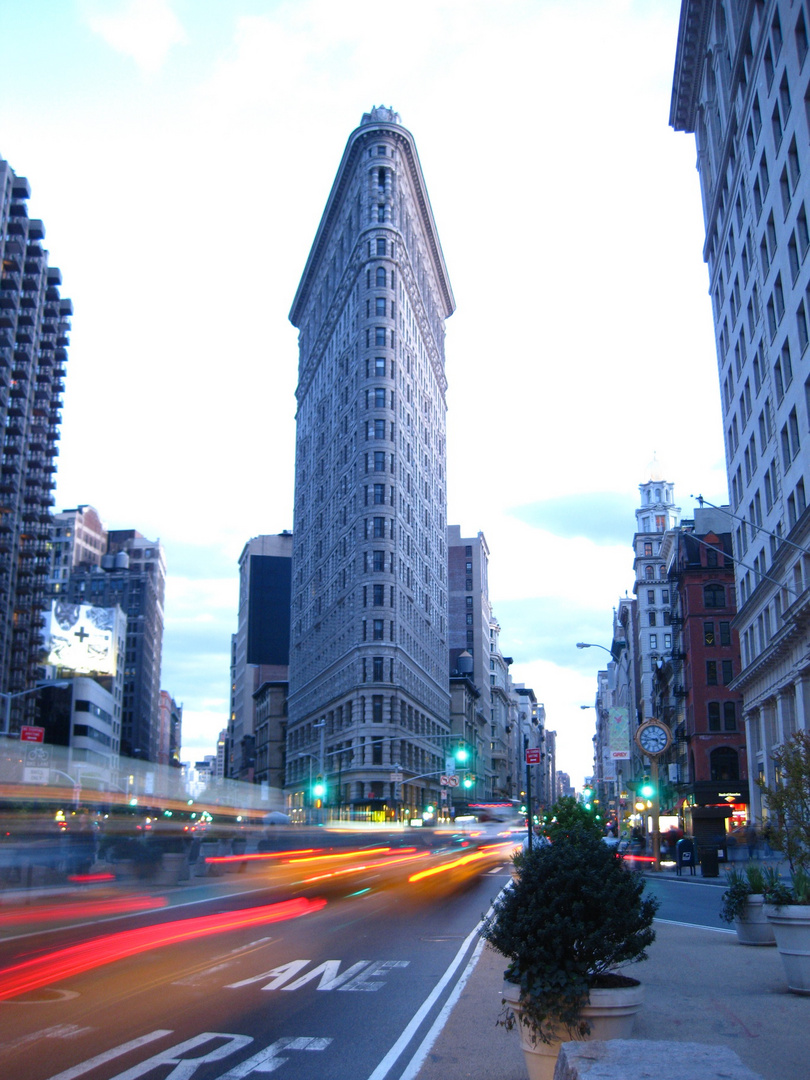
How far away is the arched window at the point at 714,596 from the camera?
78938mm

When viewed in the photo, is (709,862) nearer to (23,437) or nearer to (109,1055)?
(109,1055)

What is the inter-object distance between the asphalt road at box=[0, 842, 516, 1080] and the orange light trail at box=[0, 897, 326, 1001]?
0.04 metres

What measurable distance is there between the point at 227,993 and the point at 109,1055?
11.7 ft

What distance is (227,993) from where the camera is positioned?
515 inches

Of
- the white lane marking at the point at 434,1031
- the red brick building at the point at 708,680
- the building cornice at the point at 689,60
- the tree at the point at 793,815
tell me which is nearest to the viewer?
the white lane marking at the point at 434,1031

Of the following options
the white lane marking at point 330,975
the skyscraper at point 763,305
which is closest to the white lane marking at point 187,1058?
the white lane marking at point 330,975

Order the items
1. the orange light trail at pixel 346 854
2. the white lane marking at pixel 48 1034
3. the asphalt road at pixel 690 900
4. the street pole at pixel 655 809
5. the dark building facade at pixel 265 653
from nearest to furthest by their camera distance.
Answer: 1. the white lane marking at pixel 48 1034
2. the asphalt road at pixel 690 900
3. the street pole at pixel 655 809
4. the orange light trail at pixel 346 854
5. the dark building facade at pixel 265 653

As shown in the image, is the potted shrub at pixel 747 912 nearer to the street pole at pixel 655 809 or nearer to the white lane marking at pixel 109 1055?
the white lane marking at pixel 109 1055

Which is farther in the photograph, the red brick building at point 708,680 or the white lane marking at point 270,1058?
the red brick building at point 708,680

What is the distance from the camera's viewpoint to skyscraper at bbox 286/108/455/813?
94812 mm

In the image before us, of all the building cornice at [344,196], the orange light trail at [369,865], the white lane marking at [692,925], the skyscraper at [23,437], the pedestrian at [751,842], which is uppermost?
the building cornice at [344,196]

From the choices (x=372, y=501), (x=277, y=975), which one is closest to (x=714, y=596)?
(x=372, y=501)

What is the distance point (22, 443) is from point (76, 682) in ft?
117

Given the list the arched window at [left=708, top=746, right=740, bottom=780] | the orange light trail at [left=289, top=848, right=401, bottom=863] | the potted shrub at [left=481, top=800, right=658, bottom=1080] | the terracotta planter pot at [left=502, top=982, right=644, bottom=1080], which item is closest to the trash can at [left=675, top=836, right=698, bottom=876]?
the orange light trail at [left=289, top=848, right=401, bottom=863]
